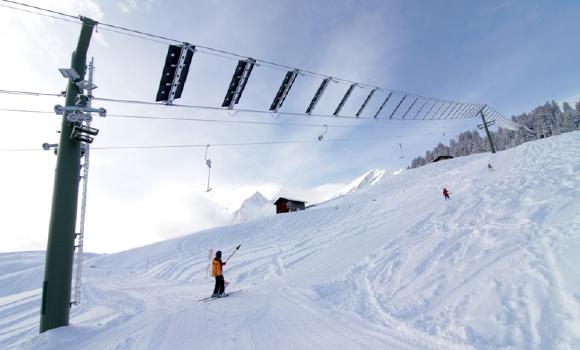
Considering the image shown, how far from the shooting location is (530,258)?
7.28 meters

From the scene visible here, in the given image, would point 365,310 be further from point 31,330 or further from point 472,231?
point 31,330

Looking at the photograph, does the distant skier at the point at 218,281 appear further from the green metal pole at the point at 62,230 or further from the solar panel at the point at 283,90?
the solar panel at the point at 283,90

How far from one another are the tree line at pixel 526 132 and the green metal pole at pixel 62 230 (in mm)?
97897

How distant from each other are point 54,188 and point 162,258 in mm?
27927

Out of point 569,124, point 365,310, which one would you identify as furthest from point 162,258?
point 569,124

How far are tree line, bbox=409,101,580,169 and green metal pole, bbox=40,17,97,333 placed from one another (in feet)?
321

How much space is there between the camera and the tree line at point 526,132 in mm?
92475

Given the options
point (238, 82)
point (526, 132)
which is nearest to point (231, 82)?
point (238, 82)

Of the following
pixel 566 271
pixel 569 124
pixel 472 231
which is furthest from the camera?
pixel 569 124

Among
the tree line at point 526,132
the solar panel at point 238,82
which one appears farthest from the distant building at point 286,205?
the tree line at point 526,132

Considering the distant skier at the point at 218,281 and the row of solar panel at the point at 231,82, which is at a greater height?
the row of solar panel at the point at 231,82

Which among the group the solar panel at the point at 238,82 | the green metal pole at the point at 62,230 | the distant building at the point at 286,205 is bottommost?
the green metal pole at the point at 62,230

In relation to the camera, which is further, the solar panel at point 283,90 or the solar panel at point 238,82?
the solar panel at point 283,90

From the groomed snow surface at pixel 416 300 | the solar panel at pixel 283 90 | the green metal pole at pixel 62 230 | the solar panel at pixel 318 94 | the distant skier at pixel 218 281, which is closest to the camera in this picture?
the groomed snow surface at pixel 416 300
